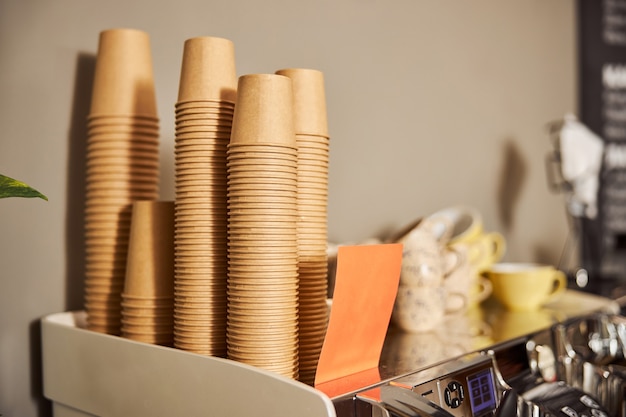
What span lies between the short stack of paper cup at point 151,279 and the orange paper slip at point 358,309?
21 cm

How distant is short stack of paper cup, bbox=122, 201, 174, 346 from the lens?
2.64ft

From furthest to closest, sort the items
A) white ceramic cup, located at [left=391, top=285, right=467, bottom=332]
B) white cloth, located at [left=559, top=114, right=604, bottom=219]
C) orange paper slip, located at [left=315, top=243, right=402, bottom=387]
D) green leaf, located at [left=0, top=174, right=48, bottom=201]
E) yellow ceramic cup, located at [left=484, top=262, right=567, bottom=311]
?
white cloth, located at [left=559, top=114, right=604, bottom=219]
yellow ceramic cup, located at [left=484, top=262, right=567, bottom=311]
white ceramic cup, located at [left=391, top=285, right=467, bottom=332]
orange paper slip, located at [left=315, top=243, right=402, bottom=387]
green leaf, located at [left=0, top=174, right=48, bottom=201]

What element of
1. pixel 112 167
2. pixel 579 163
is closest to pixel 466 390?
pixel 112 167

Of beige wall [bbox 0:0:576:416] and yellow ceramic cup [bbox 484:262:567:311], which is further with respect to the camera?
yellow ceramic cup [bbox 484:262:567:311]

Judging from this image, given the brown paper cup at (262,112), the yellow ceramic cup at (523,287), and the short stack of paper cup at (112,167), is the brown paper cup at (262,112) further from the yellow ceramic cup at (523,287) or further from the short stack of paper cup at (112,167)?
the yellow ceramic cup at (523,287)

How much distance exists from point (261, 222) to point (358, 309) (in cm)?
15

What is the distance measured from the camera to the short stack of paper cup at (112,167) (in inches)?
33.7

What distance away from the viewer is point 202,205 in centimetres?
74

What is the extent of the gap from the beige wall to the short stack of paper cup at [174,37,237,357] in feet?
0.83

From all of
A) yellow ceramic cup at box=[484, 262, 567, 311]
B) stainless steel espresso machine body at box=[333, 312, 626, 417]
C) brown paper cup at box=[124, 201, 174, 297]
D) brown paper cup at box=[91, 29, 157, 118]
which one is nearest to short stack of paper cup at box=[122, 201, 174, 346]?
brown paper cup at box=[124, 201, 174, 297]

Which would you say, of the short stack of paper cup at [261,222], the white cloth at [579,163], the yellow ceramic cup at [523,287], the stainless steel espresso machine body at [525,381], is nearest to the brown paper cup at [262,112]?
the short stack of paper cup at [261,222]

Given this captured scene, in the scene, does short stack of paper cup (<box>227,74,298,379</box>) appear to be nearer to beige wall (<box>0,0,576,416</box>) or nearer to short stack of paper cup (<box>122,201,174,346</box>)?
short stack of paper cup (<box>122,201,174,346</box>)

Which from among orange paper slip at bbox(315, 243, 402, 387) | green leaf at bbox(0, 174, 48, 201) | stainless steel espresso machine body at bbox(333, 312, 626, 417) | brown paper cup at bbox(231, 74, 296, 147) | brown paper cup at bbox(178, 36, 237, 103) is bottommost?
stainless steel espresso machine body at bbox(333, 312, 626, 417)

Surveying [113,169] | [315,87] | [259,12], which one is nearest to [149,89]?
[113,169]
